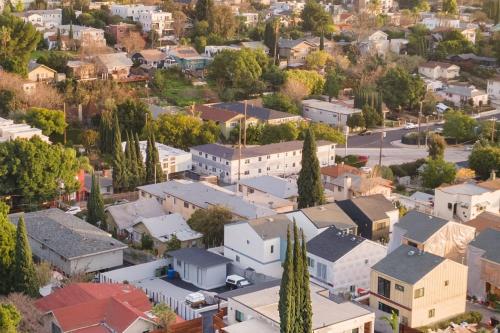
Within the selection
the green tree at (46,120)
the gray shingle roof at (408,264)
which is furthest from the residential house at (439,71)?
the gray shingle roof at (408,264)

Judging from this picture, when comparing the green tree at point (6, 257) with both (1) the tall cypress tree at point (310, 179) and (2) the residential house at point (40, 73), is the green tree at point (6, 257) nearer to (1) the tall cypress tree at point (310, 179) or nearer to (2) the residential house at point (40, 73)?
(1) the tall cypress tree at point (310, 179)

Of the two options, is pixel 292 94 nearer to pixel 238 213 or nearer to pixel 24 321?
pixel 238 213

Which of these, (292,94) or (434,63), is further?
(434,63)

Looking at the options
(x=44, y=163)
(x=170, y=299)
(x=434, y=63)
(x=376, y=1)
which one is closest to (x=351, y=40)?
(x=434, y=63)

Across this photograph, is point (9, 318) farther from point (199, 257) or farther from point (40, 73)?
point (40, 73)

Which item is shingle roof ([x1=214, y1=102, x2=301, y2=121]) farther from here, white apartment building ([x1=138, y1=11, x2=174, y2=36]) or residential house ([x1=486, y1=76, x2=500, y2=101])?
white apartment building ([x1=138, y1=11, x2=174, y2=36])
